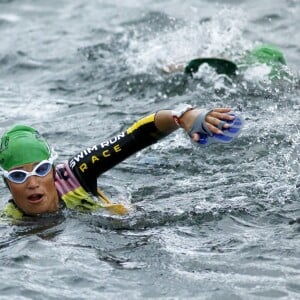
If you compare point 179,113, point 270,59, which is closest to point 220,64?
point 270,59

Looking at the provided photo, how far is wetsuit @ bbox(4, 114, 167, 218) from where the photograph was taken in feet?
24.0

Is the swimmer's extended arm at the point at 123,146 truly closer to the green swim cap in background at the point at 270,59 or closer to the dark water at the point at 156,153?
the dark water at the point at 156,153

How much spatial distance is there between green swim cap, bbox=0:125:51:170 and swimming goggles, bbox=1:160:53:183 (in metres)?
0.06

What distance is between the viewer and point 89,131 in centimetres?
1057

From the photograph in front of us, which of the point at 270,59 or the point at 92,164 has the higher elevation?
the point at 270,59

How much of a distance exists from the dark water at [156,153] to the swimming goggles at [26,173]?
16.9 inches

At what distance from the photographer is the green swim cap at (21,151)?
7414 millimetres

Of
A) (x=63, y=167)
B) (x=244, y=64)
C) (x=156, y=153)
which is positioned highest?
(x=244, y=64)

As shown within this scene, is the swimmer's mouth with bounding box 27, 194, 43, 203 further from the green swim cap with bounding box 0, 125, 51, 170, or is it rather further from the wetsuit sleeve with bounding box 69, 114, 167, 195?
the wetsuit sleeve with bounding box 69, 114, 167, 195

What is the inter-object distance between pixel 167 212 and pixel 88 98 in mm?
4237

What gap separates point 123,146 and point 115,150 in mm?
71

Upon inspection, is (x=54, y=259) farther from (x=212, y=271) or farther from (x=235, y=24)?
(x=235, y=24)

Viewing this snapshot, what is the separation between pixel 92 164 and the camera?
7445 mm

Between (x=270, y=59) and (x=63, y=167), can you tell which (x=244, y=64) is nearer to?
(x=270, y=59)
